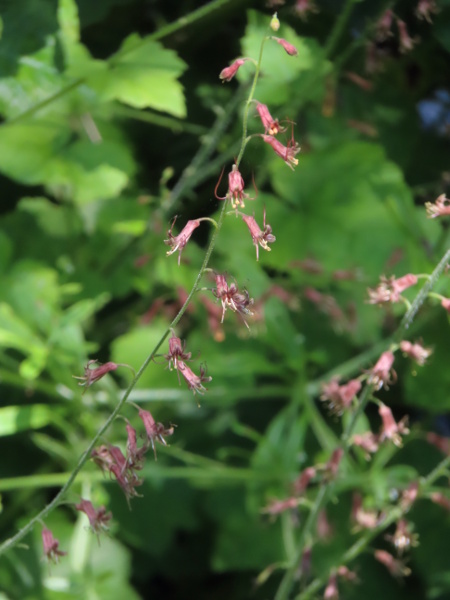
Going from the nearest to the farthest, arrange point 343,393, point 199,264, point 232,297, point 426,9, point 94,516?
1. point 232,297
2. point 94,516
3. point 343,393
4. point 426,9
5. point 199,264

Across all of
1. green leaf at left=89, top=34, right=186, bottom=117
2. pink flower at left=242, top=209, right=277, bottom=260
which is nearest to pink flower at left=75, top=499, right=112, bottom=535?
pink flower at left=242, top=209, right=277, bottom=260

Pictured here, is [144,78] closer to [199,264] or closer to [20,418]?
[199,264]

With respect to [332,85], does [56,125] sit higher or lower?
lower

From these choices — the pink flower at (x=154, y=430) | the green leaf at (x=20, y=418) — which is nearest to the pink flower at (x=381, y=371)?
the pink flower at (x=154, y=430)

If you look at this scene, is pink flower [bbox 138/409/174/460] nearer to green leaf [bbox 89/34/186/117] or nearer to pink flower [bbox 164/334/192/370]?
pink flower [bbox 164/334/192/370]

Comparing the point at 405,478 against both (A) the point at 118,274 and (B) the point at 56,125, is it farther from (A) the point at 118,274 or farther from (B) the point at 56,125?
(B) the point at 56,125

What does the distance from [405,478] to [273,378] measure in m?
0.60

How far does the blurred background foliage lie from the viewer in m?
1.44

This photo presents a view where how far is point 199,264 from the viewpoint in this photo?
170cm

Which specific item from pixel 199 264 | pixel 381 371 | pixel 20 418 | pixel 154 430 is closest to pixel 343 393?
pixel 381 371

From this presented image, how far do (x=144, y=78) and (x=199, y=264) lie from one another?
444 millimetres

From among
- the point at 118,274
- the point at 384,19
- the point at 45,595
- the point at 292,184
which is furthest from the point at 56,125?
the point at 45,595

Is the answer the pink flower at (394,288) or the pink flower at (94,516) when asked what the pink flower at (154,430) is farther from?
the pink flower at (394,288)

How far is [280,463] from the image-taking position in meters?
1.56
